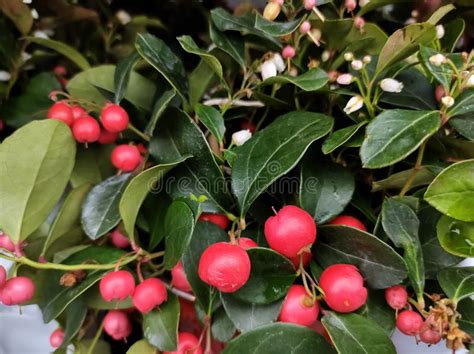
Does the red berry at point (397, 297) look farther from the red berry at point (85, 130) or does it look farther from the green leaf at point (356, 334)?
the red berry at point (85, 130)

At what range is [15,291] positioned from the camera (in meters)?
0.55

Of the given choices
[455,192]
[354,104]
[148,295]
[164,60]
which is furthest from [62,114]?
[455,192]

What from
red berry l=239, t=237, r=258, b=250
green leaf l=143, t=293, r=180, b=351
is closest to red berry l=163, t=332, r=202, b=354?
green leaf l=143, t=293, r=180, b=351

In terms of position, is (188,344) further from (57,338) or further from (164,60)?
(164,60)

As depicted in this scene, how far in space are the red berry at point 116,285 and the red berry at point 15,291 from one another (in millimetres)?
100

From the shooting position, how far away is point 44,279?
61cm

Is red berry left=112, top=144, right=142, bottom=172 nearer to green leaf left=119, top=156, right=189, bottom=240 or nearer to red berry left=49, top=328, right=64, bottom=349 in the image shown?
green leaf left=119, top=156, right=189, bottom=240

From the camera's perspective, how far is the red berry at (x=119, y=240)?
2.02ft

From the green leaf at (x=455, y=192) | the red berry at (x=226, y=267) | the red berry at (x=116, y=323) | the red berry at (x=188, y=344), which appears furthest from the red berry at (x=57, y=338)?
the green leaf at (x=455, y=192)

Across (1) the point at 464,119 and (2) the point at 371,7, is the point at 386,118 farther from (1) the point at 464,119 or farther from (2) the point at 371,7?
(2) the point at 371,7

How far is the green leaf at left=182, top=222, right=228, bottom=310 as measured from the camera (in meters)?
0.52

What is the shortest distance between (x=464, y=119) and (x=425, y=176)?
0.24 ft

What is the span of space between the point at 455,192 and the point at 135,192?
334mm

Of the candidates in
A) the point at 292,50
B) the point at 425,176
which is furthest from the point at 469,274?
the point at 292,50
